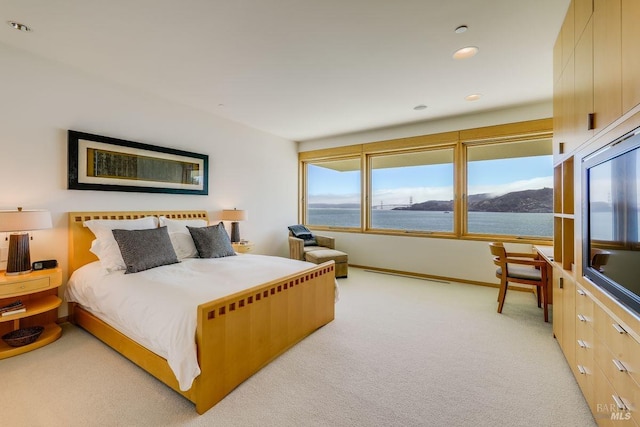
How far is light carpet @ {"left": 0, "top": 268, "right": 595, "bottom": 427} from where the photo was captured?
1.68 metres

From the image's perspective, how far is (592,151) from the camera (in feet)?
5.46

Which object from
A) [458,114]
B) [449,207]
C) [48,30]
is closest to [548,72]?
[458,114]

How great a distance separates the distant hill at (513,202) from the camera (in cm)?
407

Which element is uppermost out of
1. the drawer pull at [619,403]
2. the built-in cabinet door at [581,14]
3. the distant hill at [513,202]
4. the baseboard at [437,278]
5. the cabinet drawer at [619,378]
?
the built-in cabinet door at [581,14]

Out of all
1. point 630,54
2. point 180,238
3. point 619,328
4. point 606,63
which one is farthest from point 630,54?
point 180,238

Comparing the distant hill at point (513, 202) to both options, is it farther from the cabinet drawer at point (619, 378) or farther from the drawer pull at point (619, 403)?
the drawer pull at point (619, 403)

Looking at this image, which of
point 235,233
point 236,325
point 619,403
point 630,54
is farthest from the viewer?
point 235,233

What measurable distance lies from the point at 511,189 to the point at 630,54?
3494mm

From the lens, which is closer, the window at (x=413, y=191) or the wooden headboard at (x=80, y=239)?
the wooden headboard at (x=80, y=239)

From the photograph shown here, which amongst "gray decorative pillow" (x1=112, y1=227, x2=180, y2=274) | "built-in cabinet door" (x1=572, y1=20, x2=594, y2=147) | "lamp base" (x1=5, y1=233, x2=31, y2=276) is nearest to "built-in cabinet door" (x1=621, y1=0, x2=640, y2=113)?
"built-in cabinet door" (x1=572, y1=20, x2=594, y2=147)

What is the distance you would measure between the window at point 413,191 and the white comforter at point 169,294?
2925mm

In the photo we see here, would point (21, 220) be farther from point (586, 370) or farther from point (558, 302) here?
point (558, 302)

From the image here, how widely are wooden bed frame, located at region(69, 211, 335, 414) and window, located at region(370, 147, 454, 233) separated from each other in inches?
106

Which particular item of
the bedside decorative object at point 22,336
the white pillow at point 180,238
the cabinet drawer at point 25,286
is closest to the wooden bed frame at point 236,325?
the bedside decorative object at point 22,336
